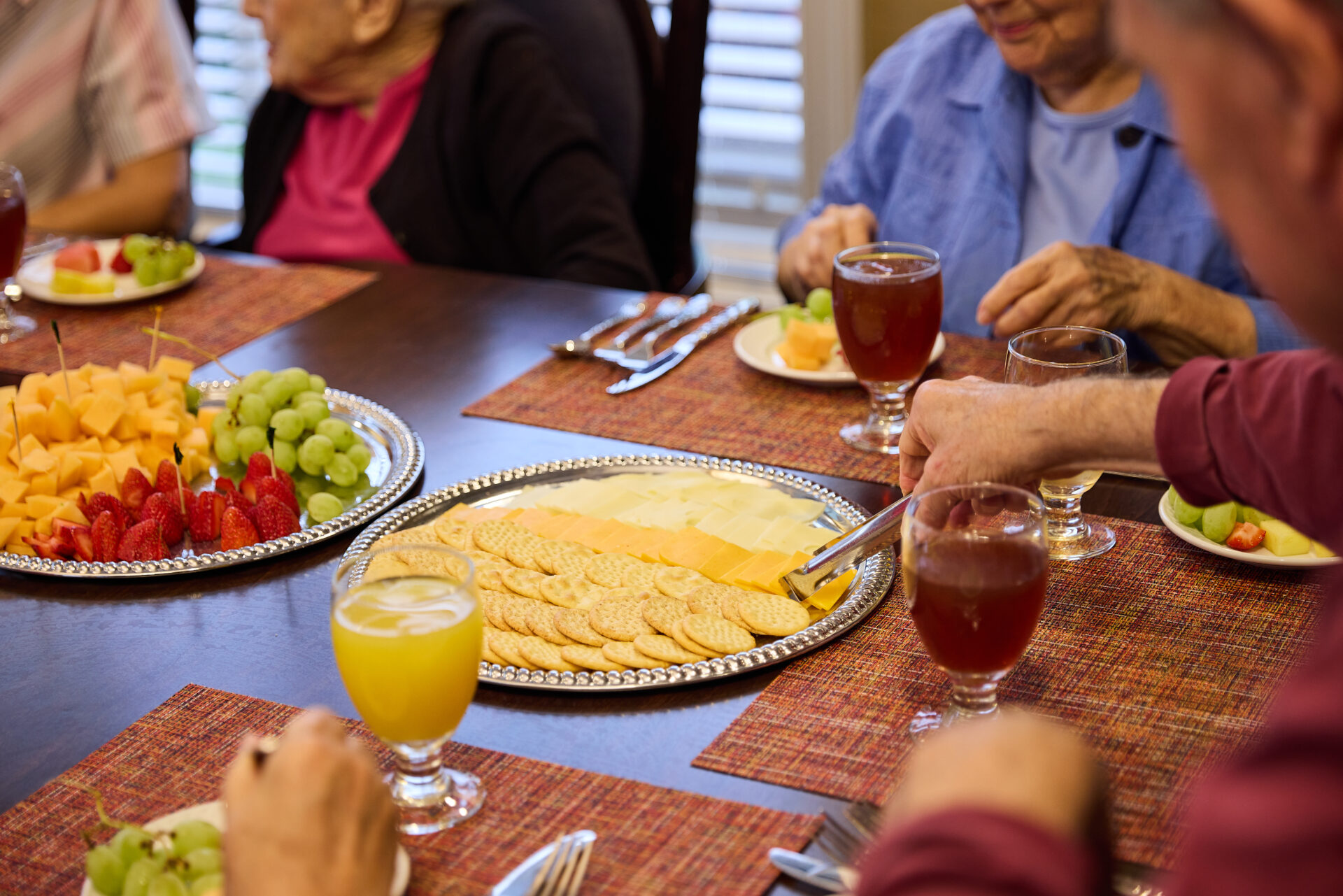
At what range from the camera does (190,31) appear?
350 centimetres

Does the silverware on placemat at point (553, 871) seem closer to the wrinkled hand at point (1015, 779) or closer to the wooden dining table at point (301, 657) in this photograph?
the wooden dining table at point (301, 657)

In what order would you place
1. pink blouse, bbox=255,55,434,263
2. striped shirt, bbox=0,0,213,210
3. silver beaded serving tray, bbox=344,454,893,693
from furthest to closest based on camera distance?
striped shirt, bbox=0,0,213,210 < pink blouse, bbox=255,55,434,263 < silver beaded serving tray, bbox=344,454,893,693

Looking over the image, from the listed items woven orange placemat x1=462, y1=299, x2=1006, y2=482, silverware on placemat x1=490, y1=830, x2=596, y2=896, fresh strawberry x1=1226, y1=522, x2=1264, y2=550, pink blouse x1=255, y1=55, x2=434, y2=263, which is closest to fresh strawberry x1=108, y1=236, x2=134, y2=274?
pink blouse x1=255, y1=55, x2=434, y2=263

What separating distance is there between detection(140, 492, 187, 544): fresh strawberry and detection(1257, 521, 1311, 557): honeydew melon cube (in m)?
1.08

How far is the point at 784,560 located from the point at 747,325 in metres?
0.75

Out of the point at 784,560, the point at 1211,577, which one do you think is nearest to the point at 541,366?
the point at 784,560

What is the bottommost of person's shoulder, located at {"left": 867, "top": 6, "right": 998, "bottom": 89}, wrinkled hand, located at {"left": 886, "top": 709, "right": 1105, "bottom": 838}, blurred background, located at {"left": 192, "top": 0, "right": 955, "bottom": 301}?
blurred background, located at {"left": 192, "top": 0, "right": 955, "bottom": 301}

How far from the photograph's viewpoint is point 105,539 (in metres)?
1.40

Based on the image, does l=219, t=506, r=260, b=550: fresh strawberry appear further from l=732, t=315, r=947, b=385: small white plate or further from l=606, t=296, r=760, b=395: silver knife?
l=732, t=315, r=947, b=385: small white plate

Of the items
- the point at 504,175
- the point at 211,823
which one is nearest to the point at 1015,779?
the point at 211,823

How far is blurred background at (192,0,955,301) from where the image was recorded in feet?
12.9

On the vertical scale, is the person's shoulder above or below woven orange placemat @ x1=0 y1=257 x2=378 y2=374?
above

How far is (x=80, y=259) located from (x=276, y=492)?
102 cm

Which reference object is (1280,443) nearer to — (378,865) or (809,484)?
(809,484)
